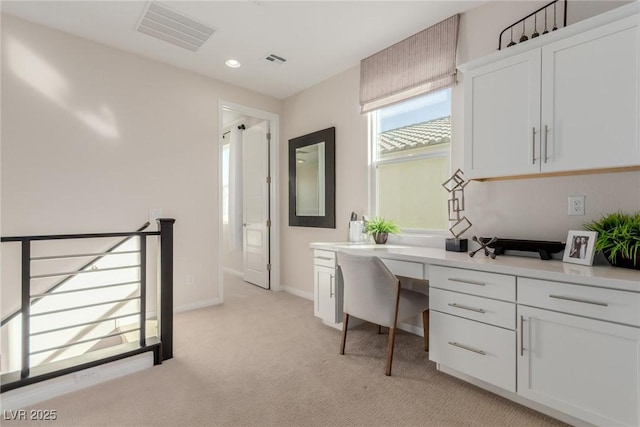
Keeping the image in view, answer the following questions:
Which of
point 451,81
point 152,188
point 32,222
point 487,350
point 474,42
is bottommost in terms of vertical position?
point 487,350

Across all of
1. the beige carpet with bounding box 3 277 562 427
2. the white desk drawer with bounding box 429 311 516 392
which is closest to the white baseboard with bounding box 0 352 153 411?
the beige carpet with bounding box 3 277 562 427

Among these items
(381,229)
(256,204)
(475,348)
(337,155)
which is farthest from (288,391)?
(256,204)

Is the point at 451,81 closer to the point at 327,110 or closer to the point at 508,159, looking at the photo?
the point at 508,159

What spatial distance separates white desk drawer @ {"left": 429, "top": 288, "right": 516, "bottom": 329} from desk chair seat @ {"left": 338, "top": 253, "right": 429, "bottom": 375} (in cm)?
23

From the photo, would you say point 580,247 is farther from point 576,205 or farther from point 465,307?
point 465,307

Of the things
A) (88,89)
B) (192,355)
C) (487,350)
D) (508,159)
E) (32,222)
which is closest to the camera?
(487,350)

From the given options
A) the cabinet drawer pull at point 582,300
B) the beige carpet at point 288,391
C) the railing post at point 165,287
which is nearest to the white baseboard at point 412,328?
the beige carpet at point 288,391

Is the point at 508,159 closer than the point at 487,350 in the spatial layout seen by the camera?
No

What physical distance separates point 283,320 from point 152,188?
2.01 m

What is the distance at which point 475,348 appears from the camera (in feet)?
5.87

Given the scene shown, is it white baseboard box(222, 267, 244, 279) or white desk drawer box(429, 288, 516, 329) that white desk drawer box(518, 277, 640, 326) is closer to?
white desk drawer box(429, 288, 516, 329)

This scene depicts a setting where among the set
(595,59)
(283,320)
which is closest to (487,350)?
(595,59)

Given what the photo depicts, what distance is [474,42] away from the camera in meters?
2.36

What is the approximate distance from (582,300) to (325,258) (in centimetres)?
187
